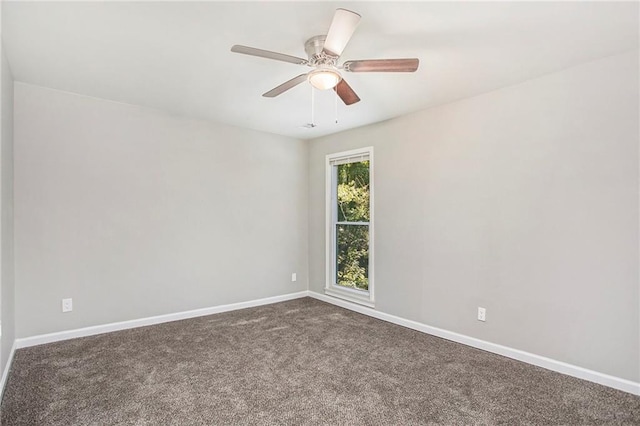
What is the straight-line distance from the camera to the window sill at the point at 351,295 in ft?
14.1

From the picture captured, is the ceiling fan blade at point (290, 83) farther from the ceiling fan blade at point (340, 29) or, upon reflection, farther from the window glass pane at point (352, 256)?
the window glass pane at point (352, 256)

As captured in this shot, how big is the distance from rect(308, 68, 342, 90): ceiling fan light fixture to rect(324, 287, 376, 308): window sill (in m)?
2.81

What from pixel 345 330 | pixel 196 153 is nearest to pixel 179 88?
pixel 196 153

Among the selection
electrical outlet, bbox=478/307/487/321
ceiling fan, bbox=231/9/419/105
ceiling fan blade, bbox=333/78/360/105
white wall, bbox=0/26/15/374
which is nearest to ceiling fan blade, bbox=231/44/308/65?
ceiling fan, bbox=231/9/419/105

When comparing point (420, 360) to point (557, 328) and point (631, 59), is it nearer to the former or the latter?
point (557, 328)

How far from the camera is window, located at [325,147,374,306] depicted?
4.42 metres

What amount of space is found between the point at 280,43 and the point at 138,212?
2.49 meters

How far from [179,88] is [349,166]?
7.82 feet

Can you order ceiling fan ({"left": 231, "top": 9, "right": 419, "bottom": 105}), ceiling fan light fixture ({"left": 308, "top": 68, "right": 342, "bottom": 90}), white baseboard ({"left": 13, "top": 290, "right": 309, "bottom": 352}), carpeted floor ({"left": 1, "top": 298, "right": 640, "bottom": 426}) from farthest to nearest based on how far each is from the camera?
white baseboard ({"left": 13, "top": 290, "right": 309, "bottom": 352}), ceiling fan light fixture ({"left": 308, "top": 68, "right": 342, "bottom": 90}), carpeted floor ({"left": 1, "top": 298, "right": 640, "bottom": 426}), ceiling fan ({"left": 231, "top": 9, "right": 419, "bottom": 105})

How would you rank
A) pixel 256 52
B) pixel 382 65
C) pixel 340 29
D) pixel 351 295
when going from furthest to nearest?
1. pixel 351 295
2. pixel 382 65
3. pixel 256 52
4. pixel 340 29

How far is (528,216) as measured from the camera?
9.56 ft

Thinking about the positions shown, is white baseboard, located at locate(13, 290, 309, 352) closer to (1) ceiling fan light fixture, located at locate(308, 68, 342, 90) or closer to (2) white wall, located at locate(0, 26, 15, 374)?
(2) white wall, located at locate(0, 26, 15, 374)

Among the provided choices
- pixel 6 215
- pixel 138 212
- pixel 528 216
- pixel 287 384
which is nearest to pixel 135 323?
pixel 138 212

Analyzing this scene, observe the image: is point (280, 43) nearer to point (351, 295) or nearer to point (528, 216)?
point (528, 216)
